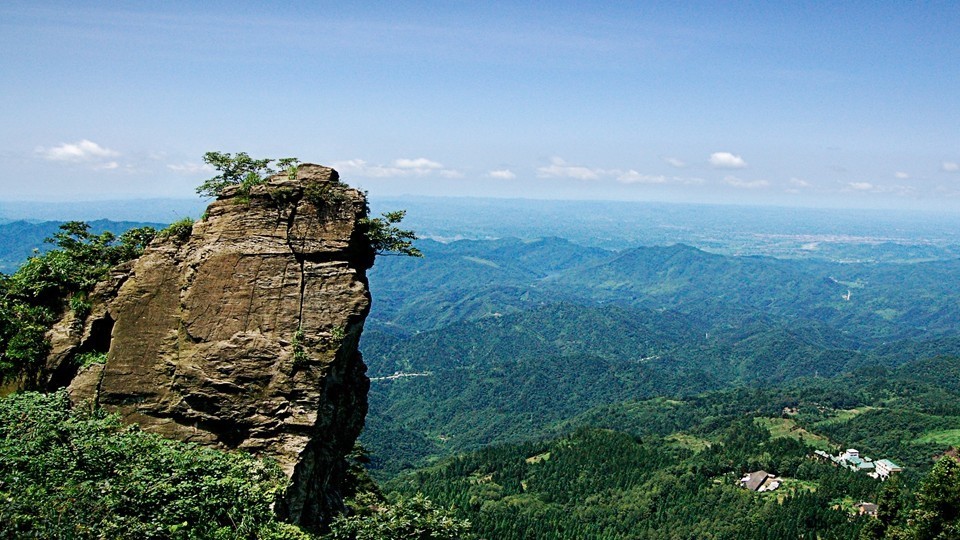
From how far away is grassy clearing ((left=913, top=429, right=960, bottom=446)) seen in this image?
126 meters

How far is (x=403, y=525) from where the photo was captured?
22625 mm

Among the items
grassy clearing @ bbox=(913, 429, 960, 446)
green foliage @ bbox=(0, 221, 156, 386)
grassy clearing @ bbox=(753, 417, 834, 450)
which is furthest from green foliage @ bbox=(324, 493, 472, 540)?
grassy clearing @ bbox=(913, 429, 960, 446)

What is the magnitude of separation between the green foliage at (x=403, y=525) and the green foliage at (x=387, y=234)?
34.3ft

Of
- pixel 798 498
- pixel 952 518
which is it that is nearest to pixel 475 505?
pixel 798 498

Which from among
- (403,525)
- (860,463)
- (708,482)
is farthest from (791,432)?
(403,525)

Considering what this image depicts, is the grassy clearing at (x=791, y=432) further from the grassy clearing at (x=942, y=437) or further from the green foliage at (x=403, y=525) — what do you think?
the green foliage at (x=403, y=525)

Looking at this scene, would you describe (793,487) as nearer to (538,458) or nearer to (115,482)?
(538,458)

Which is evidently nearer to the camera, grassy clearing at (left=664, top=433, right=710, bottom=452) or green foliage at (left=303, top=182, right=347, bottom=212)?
green foliage at (left=303, top=182, right=347, bottom=212)

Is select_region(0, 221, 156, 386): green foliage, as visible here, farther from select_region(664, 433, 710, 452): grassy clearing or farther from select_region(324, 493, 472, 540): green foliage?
select_region(664, 433, 710, 452): grassy clearing

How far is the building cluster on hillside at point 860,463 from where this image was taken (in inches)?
4178

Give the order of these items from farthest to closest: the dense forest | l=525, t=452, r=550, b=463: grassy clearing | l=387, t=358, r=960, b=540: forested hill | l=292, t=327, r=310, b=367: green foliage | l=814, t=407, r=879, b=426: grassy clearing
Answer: l=814, t=407, r=879, b=426: grassy clearing → l=525, t=452, r=550, b=463: grassy clearing → l=387, t=358, r=960, b=540: forested hill → l=292, t=327, r=310, b=367: green foliage → the dense forest

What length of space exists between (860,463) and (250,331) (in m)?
125

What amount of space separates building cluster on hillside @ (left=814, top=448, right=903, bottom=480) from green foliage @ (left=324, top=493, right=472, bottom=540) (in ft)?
335

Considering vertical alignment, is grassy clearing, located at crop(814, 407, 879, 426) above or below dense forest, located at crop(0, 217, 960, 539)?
below
